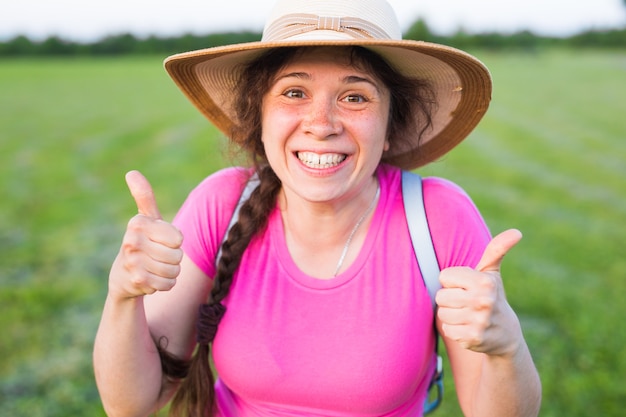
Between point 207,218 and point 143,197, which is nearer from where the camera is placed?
point 143,197

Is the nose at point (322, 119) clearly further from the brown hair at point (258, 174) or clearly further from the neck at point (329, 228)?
the neck at point (329, 228)

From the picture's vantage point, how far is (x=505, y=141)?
11883 millimetres

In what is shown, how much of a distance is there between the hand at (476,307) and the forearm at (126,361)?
2.65 ft

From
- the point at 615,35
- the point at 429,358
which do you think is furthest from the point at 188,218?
the point at 615,35

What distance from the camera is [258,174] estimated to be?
83.3 inches

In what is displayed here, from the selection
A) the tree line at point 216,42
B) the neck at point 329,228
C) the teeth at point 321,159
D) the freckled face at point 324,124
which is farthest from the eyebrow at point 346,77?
the tree line at point 216,42

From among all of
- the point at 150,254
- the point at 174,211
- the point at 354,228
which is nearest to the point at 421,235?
the point at 354,228

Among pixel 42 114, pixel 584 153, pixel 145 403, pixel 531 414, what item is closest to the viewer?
pixel 531 414

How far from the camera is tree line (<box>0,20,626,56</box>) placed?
38.2 metres

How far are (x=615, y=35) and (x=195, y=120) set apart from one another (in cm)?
3913

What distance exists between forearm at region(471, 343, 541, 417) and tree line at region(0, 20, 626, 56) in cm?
3748

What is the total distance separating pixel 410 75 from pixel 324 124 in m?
0.39

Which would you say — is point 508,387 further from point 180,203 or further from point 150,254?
point 180,203

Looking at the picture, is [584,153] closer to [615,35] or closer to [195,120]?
[195,120]
